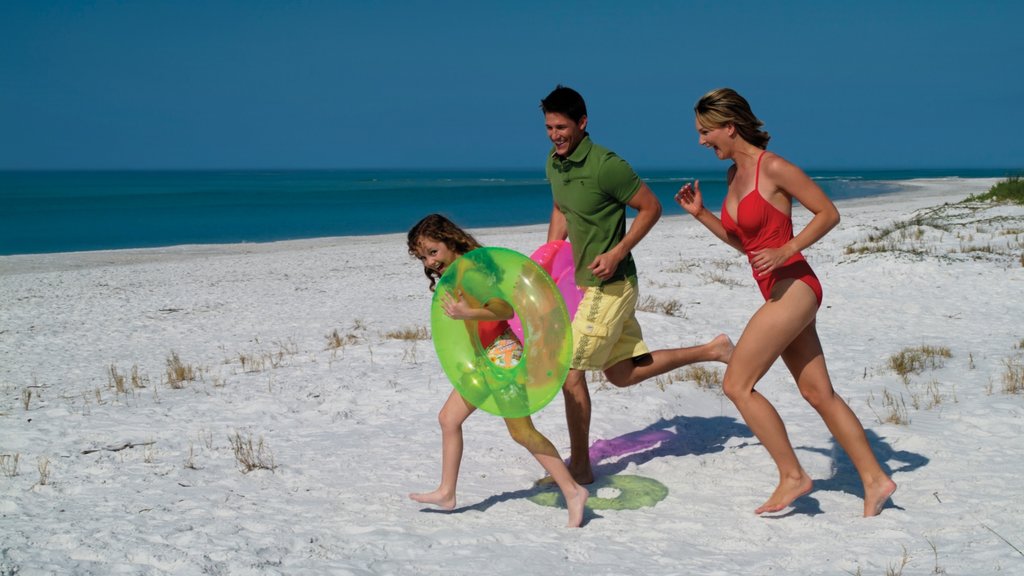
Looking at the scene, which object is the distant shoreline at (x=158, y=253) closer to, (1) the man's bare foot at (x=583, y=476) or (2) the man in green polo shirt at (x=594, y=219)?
(1) the man's bare foot at (x=583, y=476)

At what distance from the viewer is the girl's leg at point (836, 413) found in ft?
13.6

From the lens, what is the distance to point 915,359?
271 inches

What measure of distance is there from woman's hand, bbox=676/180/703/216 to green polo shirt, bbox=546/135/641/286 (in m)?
0.21

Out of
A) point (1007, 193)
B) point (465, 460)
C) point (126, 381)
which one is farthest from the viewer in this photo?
point (1007, 193)

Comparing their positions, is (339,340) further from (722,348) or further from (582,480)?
(722,348)

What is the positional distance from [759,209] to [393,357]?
4190 mm

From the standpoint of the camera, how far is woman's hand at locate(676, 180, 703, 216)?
423 cm

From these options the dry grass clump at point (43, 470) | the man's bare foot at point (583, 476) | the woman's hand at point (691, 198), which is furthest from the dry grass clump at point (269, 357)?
the woman's hand at point (691, 198)

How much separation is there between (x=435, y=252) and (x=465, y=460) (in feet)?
4.96

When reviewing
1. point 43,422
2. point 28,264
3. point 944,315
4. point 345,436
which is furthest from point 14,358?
point 28,264

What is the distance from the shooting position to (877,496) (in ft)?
13.5

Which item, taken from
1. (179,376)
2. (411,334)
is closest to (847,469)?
(411,334)

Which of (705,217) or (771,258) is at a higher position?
(705,217)

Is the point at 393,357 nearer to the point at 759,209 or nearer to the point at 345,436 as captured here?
the point at 345,436
